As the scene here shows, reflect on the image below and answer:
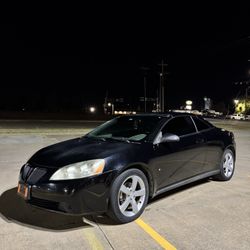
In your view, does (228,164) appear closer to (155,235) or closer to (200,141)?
(200,141)

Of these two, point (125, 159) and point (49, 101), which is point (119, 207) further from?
point (49, 101)

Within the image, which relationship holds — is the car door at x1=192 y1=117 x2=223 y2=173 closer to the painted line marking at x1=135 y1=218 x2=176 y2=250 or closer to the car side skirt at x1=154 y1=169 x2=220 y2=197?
the car side skirt at x1=154 y1=169 x2=220 y2=197

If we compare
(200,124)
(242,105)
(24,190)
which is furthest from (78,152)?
(242,105)

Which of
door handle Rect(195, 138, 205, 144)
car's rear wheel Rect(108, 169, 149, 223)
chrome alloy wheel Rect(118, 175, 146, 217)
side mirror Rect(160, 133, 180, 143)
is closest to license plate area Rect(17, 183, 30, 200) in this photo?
car's rear wheel Rect(108, 169, 149, 223)

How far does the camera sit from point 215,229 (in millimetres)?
3822

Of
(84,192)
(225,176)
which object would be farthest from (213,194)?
(84,192)

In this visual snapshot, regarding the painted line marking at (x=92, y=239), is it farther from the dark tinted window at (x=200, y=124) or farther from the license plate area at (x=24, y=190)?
the dark tinted window at (x=200, y=124)

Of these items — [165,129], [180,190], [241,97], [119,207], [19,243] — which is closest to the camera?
[19,243]

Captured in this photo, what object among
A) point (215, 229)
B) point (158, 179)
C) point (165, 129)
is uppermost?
point (165, 129)

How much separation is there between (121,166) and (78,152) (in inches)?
25.8

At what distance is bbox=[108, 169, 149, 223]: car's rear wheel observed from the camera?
12.8ft

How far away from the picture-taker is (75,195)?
3662mm

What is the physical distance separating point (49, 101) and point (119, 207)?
95474mm

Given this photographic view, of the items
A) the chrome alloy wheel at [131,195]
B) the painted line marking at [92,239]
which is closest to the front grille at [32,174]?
the painted line marking at [92,239]
